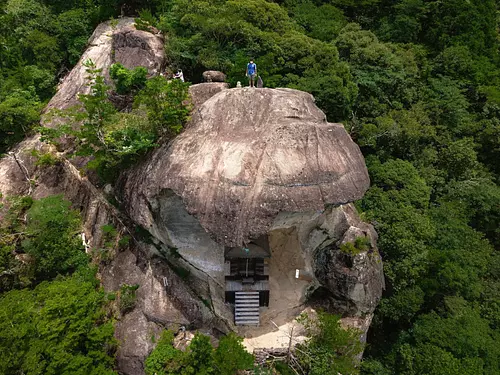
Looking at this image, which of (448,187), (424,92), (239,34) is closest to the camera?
(239,34)

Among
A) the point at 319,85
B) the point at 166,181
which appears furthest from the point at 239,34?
the point at 166,181

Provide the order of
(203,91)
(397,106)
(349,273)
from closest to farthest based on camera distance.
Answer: (349,273)
(203,91)
(397,106)

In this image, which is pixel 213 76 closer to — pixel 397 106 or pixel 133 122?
pixel 133 122

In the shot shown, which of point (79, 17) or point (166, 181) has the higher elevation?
point (79, 17)

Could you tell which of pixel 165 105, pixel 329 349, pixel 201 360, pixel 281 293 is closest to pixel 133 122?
pixel 165 105

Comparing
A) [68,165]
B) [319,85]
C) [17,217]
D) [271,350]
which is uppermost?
[319,85]

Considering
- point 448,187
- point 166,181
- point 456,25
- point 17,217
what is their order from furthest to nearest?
1. point 456,25
2. point 448,187
3. point 17,217
4. point 166,181

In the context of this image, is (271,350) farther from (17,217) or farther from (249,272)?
(17,217)

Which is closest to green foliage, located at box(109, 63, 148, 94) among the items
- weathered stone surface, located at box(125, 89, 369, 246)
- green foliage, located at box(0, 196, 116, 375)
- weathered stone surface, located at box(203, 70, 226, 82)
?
weathered stone surface, located at box(203, 70, 226, 82)
